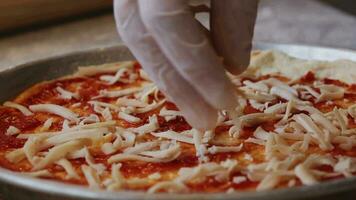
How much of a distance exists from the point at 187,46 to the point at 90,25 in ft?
4.90

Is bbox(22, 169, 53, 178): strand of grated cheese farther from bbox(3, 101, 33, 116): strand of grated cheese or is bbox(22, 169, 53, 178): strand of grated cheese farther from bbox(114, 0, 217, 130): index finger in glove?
bbox(3, 101, 33, 116): strand of grated cheese

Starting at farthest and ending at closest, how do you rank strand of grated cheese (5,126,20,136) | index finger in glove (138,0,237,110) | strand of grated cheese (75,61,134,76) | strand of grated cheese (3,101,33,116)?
strand of grated cheese (75,61,134,76)
strand of grated cheese (3,101,33,116)
strand of grated cheese (5,126,20,136)
index finger in glove (138,0,237,110)

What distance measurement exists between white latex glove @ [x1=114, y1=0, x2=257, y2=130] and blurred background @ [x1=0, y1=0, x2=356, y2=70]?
944 millimetres

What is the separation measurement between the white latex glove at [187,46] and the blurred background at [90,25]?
94 centimetres

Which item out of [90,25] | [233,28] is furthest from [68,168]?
[90,25]

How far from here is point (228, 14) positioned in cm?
86

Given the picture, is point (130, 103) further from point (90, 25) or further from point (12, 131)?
point (90, 25)

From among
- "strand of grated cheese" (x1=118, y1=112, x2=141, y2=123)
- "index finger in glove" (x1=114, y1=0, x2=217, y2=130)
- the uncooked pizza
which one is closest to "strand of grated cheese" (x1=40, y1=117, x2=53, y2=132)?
the uncooked pizza

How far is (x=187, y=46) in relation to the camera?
0.79m

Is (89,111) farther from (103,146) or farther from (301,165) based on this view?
(301,165)

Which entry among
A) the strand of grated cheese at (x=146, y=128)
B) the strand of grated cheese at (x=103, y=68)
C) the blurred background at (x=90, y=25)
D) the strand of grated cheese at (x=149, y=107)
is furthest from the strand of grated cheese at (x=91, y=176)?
the blurred background at (x=90, y=25)

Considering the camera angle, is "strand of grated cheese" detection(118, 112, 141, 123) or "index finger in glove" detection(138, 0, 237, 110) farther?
"strand of grated cheese" detection(118, 112, 141, 123)

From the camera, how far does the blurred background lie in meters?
1.89

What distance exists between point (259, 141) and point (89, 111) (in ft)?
1.09
